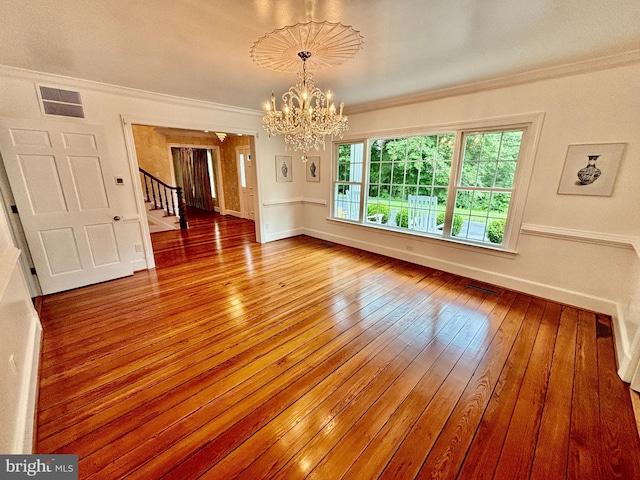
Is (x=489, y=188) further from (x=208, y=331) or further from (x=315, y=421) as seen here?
(x=208, y=331)

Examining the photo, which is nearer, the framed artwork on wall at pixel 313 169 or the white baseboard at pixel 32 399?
the white baseboard at pixel 32 399

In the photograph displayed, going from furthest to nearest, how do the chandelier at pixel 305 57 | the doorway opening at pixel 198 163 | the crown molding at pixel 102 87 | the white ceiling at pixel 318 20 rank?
the doorway opening at pixel 198 163 < the crown molding at pixel 102 87 < the chandelier at pixel 305 57 < the white ceiling at pixel 318 20

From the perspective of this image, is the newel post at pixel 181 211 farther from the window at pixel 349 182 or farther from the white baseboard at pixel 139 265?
the window at pixel 349 182

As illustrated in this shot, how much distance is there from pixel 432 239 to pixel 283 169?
3393mm

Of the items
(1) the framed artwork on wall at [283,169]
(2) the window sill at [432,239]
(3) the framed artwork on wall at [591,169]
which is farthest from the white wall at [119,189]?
(3) the framed artwork on wall at [591,169]

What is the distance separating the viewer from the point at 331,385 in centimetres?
188

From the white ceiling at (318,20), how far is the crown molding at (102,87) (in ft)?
0.38

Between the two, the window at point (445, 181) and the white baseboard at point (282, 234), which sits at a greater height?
the window at point (445, 181)

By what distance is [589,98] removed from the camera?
2.59 metres

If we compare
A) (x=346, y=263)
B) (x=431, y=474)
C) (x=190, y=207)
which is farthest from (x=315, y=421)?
(x=190, y=207)

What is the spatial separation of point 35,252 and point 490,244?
5898 mm

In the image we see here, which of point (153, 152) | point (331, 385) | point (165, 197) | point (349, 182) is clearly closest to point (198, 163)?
point (153, 152)

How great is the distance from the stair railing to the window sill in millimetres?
4280

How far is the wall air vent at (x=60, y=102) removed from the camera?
118 inches
